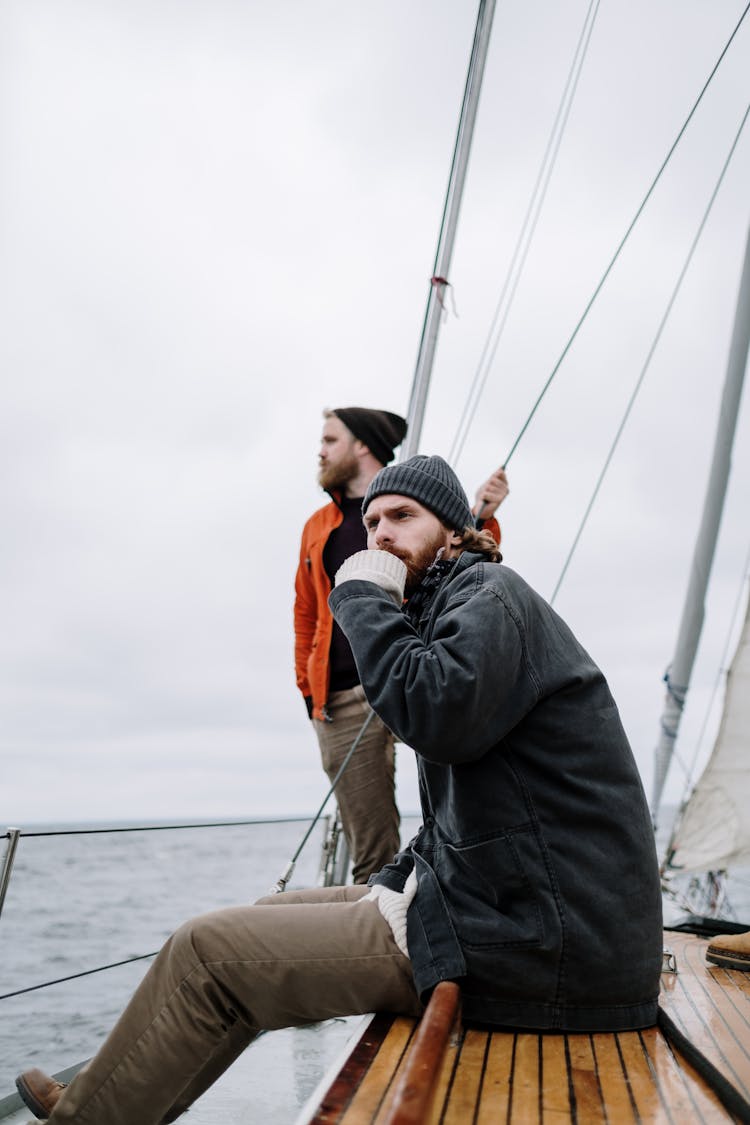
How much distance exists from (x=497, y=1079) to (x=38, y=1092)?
90 centimetres

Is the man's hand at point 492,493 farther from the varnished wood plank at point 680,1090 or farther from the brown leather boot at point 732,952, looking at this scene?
the varnished wood plank at point 680,1090

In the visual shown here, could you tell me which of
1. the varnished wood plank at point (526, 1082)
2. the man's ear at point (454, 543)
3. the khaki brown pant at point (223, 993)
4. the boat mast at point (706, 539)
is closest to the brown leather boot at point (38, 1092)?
the khaki brown pant at point (223, 993)

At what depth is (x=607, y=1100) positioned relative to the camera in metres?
1.38

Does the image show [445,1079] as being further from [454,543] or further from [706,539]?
[706,539]

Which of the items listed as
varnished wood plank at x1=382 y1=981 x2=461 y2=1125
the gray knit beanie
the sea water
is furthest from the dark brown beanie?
varnished wood plank at x1=382 y1=981 x2=461 y2=1125

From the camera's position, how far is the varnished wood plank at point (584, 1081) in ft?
4.40

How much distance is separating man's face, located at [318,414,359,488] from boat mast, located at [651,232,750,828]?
17.8 ft

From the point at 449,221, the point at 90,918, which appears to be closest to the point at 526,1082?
the point at 449,221

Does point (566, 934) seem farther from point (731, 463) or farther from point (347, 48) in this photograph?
point (731, 463)

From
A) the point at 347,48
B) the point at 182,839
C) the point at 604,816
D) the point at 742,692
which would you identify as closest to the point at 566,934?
the point at 604,816

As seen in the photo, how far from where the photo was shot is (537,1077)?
4.76ft

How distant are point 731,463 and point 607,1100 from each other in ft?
25.1

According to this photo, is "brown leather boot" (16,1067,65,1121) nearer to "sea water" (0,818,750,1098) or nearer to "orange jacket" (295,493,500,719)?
"sea water" (0,818,750,1098)

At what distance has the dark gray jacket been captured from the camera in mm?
1568
